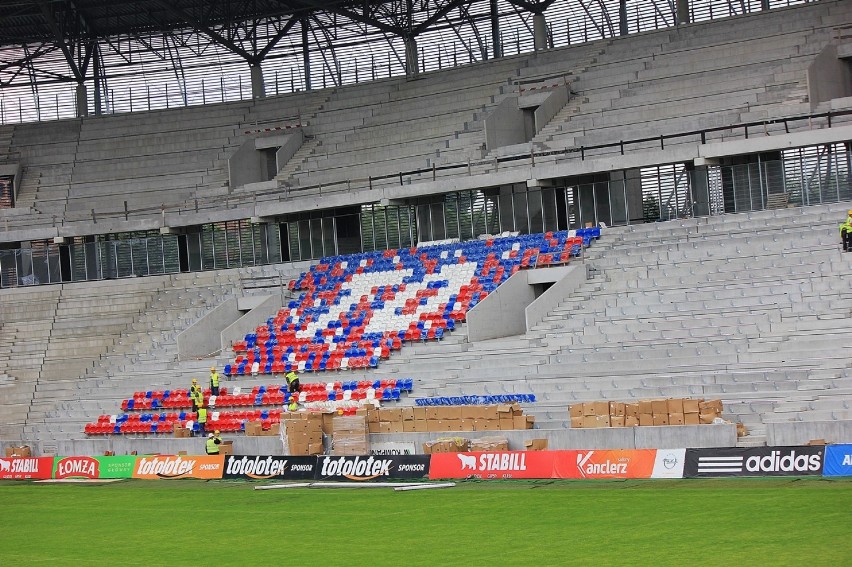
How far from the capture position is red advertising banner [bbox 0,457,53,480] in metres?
38.3

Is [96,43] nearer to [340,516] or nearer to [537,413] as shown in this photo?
[537,413]

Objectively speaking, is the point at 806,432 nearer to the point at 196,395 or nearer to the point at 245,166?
the point at 196,395

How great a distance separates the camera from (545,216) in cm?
4825

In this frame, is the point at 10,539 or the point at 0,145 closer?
the point at 10,539

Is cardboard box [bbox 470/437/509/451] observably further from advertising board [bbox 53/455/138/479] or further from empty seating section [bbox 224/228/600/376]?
advertising board [bbox 53/455/138/479]

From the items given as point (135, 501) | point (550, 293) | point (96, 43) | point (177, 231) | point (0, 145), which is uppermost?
point (96, 43)

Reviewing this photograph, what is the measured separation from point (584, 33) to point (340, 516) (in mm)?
40406

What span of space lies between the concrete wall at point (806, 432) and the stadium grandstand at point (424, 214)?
3.3 inches

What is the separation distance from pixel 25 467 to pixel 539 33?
33.7 meters

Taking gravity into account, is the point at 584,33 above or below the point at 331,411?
above

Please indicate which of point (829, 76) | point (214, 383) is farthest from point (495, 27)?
point (214, 383)

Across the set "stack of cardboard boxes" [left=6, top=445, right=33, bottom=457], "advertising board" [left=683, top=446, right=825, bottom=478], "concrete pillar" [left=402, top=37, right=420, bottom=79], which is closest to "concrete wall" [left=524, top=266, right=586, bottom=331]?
"advertising board" [left=683, top=446, right=825, bottom=478]

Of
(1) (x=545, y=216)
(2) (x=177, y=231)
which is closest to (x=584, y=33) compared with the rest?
(1) (x=545, y=216)

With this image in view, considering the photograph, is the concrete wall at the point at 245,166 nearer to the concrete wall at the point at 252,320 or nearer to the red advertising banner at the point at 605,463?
the concrete wall at the point at 252,320
